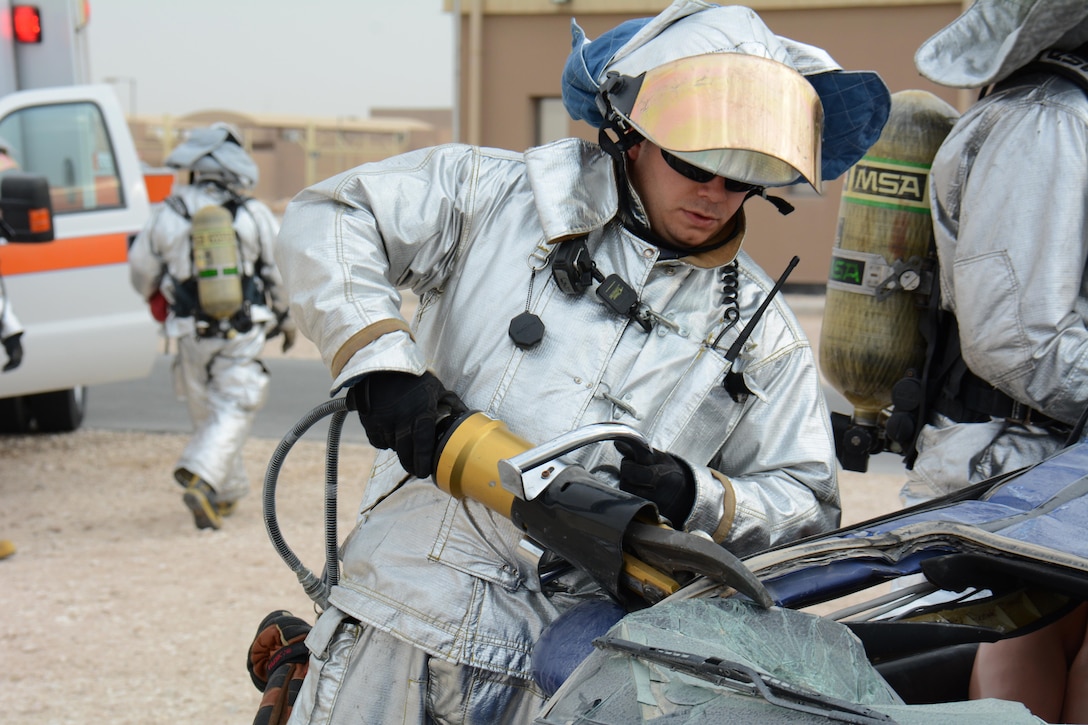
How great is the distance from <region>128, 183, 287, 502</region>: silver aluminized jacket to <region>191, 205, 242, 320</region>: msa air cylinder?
128 mm

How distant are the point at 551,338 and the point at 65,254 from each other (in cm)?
530

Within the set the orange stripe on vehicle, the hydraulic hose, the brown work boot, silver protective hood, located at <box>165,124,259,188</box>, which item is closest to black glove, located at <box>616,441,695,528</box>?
the hydraulic hose

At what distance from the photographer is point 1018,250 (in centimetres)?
224

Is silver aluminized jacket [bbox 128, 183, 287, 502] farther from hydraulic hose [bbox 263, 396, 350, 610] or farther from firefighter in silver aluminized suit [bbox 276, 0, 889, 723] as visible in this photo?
firefighter in silver aluminized suit [bbox 276, 0, 889, 723]

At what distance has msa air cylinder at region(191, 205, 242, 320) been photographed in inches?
230

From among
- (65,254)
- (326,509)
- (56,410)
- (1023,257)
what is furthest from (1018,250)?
(56,410)

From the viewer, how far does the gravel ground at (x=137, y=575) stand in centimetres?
397

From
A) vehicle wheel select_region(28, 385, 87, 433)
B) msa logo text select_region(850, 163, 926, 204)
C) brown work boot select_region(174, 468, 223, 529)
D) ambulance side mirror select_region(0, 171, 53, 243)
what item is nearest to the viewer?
msa logo text select_region(850, 163, 926, 204)

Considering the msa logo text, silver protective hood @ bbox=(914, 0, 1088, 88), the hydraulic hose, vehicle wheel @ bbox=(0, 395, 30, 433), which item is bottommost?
vehicle wheel @ bbox=(0, 395, 30, 433)

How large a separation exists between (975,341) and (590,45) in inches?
38.6

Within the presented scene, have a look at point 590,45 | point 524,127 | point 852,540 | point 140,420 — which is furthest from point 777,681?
point 524,127

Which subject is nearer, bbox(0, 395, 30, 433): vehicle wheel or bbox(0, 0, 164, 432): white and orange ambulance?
bbox(0, 0, 164, 432): white and orange ambulance

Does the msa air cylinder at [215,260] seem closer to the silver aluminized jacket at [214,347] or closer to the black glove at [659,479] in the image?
the silver aluminized jacket at [214,347]

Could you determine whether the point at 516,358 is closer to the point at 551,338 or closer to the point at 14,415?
the point at 551,338
